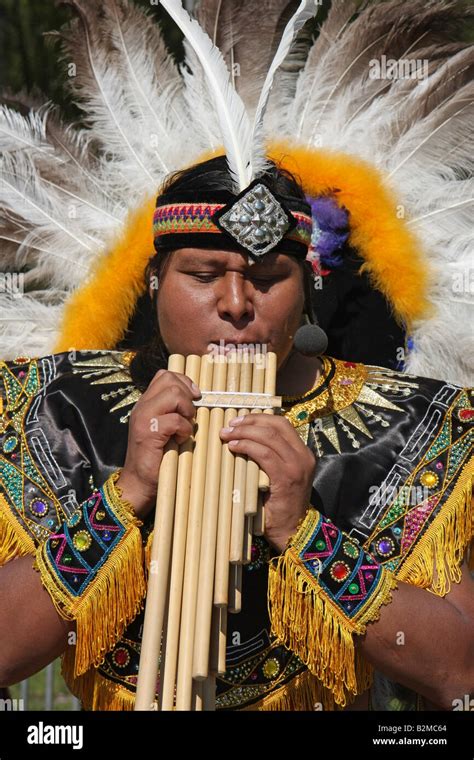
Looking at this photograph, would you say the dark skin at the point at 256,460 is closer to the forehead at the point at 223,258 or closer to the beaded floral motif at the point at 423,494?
the forehead at the point at 223,258

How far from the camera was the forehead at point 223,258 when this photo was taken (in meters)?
3.43

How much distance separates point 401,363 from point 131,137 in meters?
1.21

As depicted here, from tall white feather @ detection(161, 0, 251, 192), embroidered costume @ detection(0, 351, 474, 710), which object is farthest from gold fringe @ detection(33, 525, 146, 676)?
tall white feather @ detection(161, 0, 251, 192)

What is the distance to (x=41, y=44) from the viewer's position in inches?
185

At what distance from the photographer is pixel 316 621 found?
3.19 m

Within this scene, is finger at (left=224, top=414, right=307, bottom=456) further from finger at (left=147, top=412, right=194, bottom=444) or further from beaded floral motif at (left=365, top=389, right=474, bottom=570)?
beaded floral motif at (left=365, top=389, right=474, bottom=570)

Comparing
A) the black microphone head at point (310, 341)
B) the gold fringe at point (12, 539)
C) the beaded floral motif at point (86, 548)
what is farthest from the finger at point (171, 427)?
the gold fringe at point (12, 539)

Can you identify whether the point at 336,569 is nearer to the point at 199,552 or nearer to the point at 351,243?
the point at 199,552

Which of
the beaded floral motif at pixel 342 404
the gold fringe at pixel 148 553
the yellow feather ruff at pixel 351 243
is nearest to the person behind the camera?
the gold fringe at pixel 148 553

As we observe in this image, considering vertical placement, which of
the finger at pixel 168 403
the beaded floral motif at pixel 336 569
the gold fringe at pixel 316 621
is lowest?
the gold fringe at pixel 316 621

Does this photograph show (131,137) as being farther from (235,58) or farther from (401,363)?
(401,363)

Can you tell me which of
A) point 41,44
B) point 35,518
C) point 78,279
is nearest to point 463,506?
point 35,518

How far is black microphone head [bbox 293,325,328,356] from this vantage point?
3406mm

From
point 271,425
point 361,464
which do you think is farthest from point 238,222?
point 361,464
